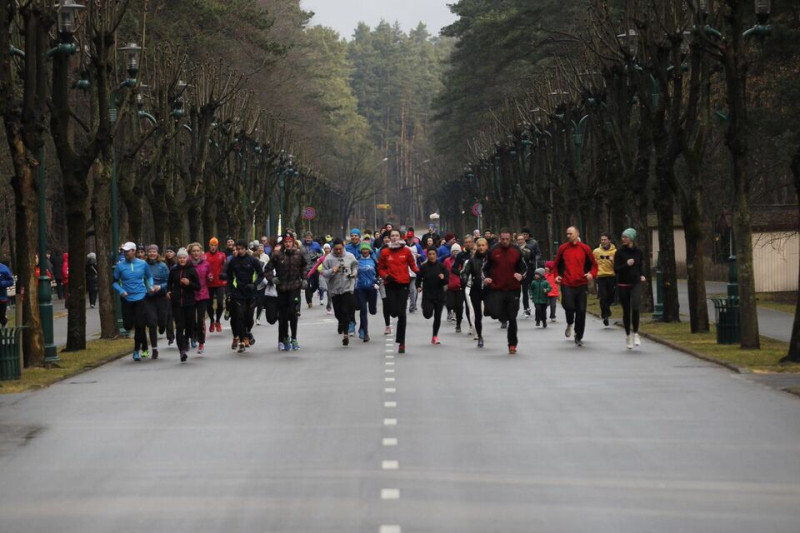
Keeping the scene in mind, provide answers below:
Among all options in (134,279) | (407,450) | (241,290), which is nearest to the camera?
(407,450)

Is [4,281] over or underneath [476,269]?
over

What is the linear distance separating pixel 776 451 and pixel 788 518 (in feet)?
9.63

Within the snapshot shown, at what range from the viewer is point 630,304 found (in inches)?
956

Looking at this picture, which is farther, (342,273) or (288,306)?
(342,273)

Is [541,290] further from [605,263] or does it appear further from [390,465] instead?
[390,465]

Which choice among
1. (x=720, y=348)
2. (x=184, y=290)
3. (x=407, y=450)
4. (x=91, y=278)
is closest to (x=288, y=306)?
(x=184, y=290)

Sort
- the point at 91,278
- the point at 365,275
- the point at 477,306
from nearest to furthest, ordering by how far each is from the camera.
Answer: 1. the point at 477,306
2. the point at 365,275
3. the point at 91,278

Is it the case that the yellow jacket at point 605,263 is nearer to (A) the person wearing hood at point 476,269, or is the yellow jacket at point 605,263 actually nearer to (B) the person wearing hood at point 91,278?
(A) the person wearing hood at point 476,269

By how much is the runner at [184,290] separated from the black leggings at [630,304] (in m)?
6.72

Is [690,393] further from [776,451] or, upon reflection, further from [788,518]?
[788,518]

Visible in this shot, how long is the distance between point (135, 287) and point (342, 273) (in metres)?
3.79

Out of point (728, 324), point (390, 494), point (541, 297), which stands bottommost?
point (390, 494)

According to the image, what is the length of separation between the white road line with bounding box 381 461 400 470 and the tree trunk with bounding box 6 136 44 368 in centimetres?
1183

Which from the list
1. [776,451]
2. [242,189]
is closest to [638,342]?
[776,451]
